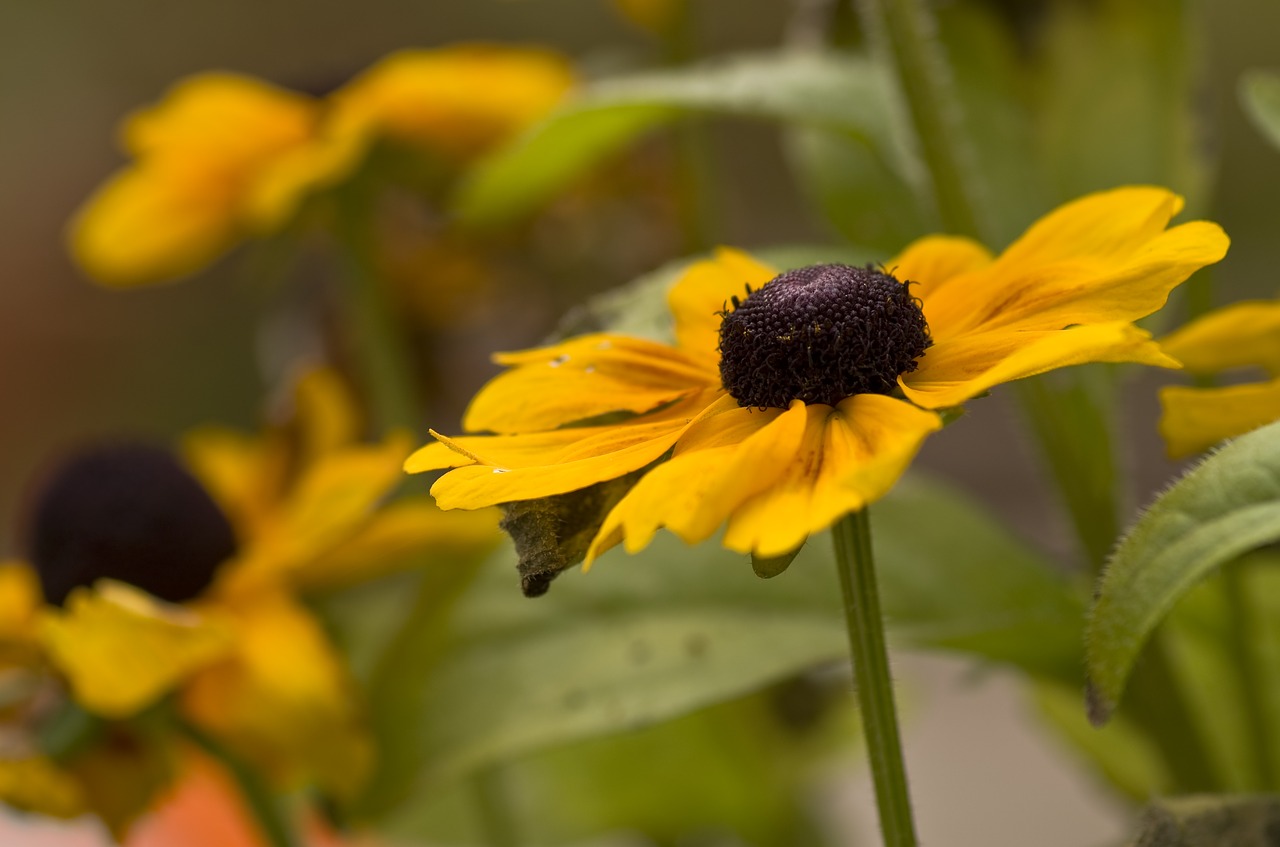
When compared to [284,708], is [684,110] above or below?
above

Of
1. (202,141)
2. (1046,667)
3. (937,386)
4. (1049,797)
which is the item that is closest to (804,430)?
(937,386)

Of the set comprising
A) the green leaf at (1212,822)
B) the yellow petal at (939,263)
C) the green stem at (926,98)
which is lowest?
the green leaf at (1212,822)

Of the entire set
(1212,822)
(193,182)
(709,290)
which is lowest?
(1212,822)

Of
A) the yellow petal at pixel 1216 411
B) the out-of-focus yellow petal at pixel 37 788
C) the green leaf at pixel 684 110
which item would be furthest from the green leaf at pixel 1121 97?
the out-of-focus yellow petal at pixel 37 788

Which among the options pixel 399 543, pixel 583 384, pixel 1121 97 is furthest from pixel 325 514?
pixel 1121 97

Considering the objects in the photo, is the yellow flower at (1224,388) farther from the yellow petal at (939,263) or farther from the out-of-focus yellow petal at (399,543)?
the out-of-focus yellow petal at (399,543)

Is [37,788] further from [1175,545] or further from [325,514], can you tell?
[1175,545]
